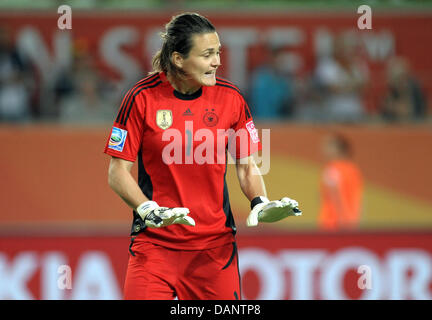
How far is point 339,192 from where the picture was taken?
9.91m

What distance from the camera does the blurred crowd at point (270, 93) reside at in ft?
34.8

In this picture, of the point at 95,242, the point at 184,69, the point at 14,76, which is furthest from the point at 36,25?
the point at 184,69

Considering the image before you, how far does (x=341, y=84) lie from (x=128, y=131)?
678 cm

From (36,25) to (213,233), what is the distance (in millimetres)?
7628

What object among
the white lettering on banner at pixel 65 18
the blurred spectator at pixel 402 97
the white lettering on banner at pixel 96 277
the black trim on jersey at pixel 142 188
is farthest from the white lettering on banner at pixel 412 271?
the white lettering on banner at pixel 65 18

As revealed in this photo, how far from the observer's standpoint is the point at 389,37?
11375 millimetres

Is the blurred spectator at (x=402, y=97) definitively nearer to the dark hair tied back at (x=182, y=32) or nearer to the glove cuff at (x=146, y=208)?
the dark hair tied back at (x=182, y=32)

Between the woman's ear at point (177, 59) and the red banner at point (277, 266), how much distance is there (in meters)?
3.62

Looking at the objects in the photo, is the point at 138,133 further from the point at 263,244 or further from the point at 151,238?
the point at 263,244

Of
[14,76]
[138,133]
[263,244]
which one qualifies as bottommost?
[263,244]

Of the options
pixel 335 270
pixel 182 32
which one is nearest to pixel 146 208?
pixel 182 32

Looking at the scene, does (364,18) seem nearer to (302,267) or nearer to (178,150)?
(302,267)

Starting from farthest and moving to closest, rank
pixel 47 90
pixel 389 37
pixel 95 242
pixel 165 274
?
pixel 389 37, pixel 47 90, pixel 95 242, pixel 165 274

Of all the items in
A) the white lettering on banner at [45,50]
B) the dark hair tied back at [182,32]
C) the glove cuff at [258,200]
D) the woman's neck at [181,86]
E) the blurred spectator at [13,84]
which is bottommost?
the glove cuff at [258,200]
